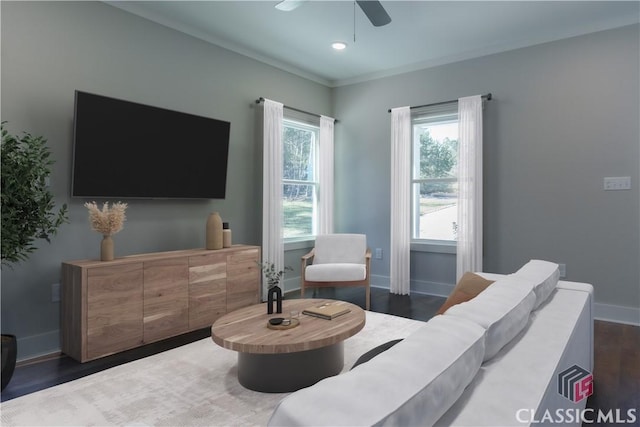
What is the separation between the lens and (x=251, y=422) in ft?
6.46

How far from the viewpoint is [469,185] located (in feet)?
14.5

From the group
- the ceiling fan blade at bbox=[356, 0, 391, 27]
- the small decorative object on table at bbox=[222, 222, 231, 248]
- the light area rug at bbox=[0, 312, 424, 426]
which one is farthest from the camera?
the small decorative object on table at bbox=[222, 222, 231, 248]

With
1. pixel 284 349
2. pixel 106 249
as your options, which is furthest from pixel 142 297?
pixel 284 349

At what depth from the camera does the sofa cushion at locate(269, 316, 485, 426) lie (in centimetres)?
69

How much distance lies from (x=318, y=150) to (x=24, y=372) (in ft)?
12.9

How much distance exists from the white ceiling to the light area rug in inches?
117

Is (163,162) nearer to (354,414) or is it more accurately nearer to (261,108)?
(261,108)

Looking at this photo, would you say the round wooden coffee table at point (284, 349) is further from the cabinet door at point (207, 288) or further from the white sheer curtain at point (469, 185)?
the white sheer curtain at point (469, 185)

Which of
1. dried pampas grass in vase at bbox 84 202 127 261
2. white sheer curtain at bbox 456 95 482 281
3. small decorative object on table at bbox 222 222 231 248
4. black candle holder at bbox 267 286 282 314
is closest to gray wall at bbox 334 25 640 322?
white sheer curtain at bbox 456 95 482 281

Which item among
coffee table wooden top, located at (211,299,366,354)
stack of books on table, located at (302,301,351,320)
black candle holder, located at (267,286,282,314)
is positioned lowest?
coffee table wooden top, located at (211,299,366,354)

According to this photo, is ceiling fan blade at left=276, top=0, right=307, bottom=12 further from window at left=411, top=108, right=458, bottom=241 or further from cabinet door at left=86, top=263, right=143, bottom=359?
window at left=411, top=108, right=458, bottom=241

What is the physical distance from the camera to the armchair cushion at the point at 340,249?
4695mm

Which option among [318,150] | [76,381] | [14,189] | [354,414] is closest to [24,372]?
[76,381]

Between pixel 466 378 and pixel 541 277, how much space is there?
3.72 feet
